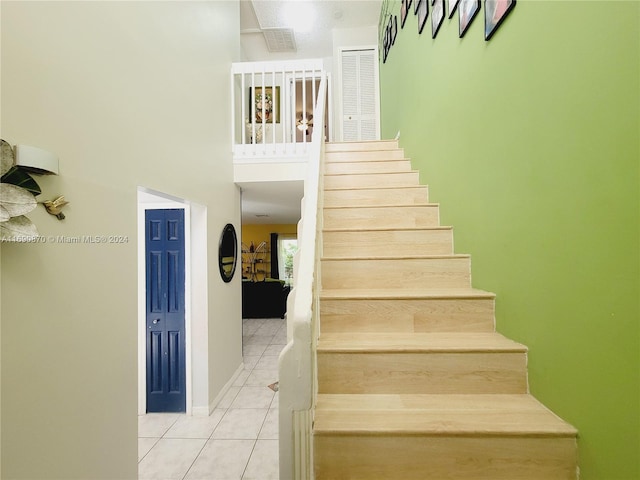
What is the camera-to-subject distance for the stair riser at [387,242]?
210 cm

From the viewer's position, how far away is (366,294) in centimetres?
165

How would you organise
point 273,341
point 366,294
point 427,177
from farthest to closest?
point 273,341, point 427,177, point 366,294

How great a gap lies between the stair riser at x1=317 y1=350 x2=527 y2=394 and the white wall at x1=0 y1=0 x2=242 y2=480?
1139 mm

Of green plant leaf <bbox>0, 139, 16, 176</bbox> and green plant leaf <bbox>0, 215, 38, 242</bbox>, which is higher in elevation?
green plant leaf <bbox>0, 139, 16, 176</bbox>

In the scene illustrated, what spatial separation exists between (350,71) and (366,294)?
16.7ft

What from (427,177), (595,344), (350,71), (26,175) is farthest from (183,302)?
(350,71)

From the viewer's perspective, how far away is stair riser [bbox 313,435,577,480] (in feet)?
3.51

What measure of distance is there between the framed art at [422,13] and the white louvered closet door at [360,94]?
267 centimetres

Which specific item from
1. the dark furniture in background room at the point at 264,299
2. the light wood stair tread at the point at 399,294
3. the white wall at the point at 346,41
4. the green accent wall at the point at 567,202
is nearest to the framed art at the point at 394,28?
the white wall at the point at 346,41

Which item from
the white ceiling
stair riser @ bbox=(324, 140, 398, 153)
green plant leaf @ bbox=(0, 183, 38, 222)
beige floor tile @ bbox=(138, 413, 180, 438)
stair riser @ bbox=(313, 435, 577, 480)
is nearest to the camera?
green plant leaf @ bbox=(0, 183, 38, 222)

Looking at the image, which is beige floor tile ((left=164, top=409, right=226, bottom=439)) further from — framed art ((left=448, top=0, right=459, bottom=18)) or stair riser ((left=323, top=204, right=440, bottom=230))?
framed art ((left=448, top=0, right=459, bottom=18))

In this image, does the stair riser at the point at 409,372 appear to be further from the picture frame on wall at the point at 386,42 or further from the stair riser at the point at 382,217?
the picture frame on wall at the point at 386,42

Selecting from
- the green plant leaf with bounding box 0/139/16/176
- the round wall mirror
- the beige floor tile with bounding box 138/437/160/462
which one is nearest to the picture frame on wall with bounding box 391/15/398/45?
the round wall mirror

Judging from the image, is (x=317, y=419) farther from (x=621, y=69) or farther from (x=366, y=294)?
(x=621, y=69)
